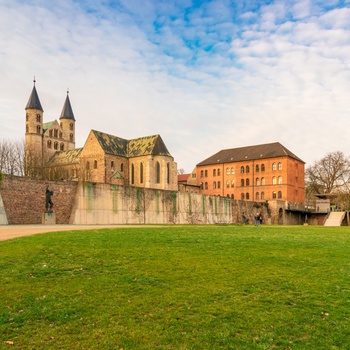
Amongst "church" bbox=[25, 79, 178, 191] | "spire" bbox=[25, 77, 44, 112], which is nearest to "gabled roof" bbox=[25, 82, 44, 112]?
"spire" bbox=[25, 77, 44, 112]

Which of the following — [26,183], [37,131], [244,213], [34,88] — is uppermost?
[34,88]

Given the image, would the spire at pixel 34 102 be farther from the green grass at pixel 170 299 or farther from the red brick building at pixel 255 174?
the green grass at pixel 170 299

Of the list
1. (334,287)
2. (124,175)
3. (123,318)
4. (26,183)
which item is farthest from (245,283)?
(124,175)

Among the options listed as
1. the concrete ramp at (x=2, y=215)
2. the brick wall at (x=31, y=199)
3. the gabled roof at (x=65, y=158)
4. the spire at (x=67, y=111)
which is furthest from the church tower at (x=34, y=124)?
the concrete ramp at (x=2, y=215)

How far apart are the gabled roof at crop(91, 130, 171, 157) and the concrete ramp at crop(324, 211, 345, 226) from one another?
109 feet

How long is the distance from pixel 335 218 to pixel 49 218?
5374cm

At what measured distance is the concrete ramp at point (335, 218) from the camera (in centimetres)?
6425

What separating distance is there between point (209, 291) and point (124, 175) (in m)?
69.5

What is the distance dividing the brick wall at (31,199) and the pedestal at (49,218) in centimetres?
31

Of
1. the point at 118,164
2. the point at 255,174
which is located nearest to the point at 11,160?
the point at 118,164

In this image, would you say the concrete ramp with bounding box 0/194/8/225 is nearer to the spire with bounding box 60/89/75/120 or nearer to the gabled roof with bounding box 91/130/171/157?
the gabled roof with bounding box 91/130/171/157

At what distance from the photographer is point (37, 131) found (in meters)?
98.5

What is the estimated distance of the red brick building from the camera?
8000 cm

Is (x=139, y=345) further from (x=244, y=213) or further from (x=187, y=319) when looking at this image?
(x=244, y=213)
